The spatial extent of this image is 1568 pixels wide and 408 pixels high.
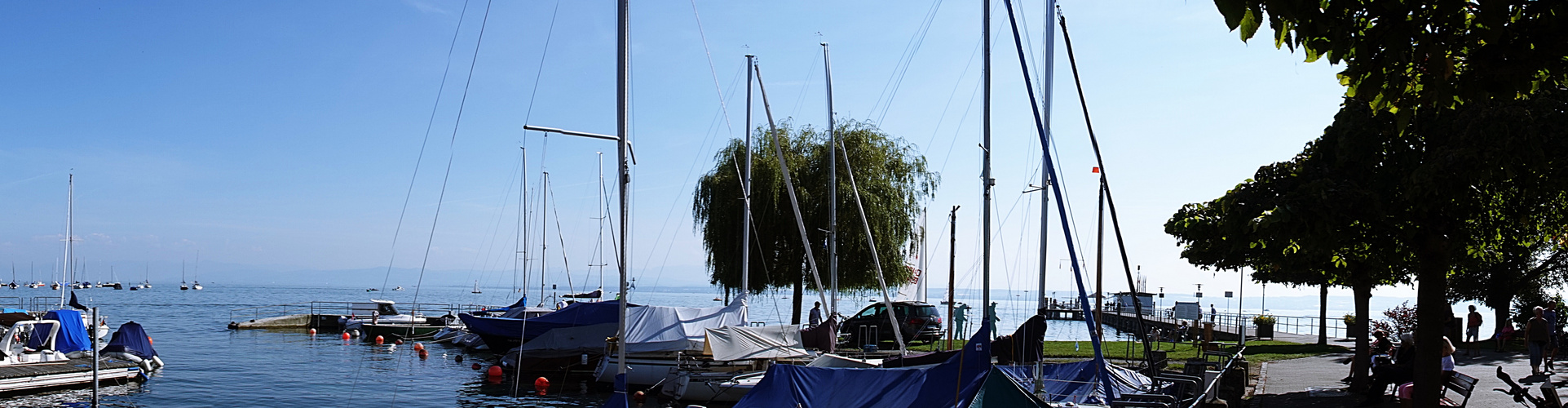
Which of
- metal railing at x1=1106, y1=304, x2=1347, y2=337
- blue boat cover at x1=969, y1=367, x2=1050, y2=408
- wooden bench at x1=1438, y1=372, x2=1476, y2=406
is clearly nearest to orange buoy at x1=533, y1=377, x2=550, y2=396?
blue boat cover at x1=969, y1=367, x2=1050, y2=408

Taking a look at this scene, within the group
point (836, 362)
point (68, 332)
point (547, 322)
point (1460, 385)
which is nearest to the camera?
point (1460, 385)

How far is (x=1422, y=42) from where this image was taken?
5410mm

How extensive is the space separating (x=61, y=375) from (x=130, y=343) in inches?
187

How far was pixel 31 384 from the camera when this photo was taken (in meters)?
25.5

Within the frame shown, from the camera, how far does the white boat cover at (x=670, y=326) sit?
85.1ft

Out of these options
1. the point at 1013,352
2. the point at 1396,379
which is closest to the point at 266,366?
the point at 1013,352

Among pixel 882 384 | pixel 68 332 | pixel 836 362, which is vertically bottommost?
pixel 68 332

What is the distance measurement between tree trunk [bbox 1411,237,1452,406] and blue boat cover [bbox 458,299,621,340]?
2151cm

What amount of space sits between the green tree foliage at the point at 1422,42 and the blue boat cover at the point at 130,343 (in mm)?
33327

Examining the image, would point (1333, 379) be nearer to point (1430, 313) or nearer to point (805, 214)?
point (1430, 313)

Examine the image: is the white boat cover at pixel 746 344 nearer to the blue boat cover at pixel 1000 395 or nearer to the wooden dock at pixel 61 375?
the blue boat cover at pixel 1000 395

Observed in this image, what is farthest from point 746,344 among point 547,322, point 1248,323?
point 1248,323

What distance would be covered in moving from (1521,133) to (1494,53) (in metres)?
4.54

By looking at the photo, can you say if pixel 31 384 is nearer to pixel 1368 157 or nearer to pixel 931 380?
pixel 931 380
